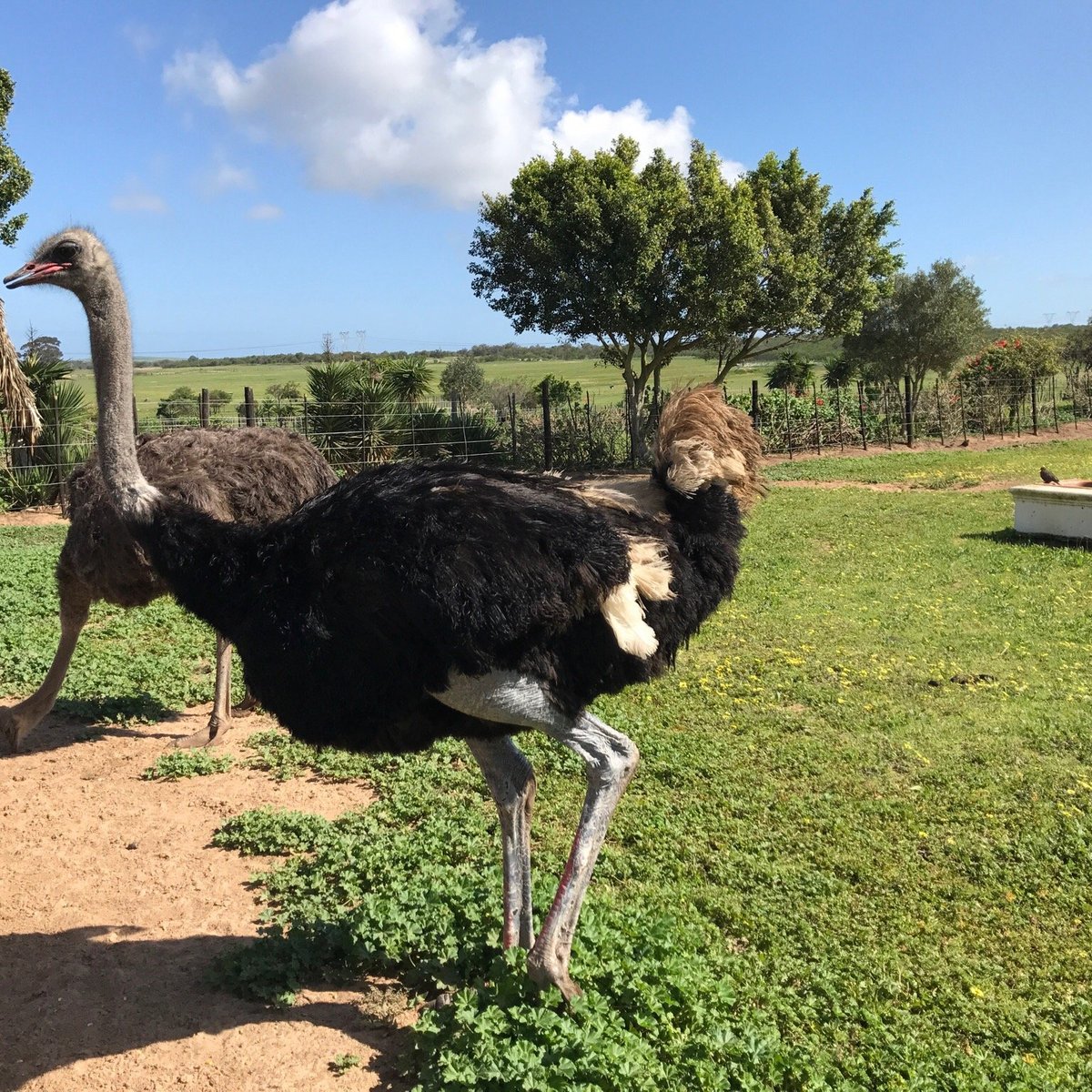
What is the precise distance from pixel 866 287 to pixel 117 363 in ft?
69.3

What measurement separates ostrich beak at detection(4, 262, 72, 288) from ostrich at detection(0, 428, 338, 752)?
145cm

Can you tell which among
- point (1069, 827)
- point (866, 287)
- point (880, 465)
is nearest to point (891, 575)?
point (1069, 827)

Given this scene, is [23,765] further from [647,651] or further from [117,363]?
[647,651]

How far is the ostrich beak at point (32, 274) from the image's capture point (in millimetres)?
3320

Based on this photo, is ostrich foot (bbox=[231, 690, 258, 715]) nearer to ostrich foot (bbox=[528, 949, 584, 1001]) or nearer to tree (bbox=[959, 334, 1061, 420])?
ostrich foot (bbox=[528, 949, 584, 1001])

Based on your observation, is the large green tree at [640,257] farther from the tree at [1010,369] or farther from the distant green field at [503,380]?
the distant green field at [503,380]

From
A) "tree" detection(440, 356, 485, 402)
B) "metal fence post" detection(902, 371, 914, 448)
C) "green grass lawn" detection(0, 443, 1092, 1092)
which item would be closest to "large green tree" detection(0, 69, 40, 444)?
"green grass lawn" detection(0, 443, 1092, 1092)

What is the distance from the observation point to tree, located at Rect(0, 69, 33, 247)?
1512 centimetres

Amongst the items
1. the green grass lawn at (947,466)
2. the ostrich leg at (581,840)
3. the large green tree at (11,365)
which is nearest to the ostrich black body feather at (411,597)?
the ostrich leg at (581,840)

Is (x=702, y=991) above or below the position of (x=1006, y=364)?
below

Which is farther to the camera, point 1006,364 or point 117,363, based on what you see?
point 1006,364

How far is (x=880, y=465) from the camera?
18.8 m

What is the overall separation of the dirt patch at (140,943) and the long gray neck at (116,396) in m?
1.44

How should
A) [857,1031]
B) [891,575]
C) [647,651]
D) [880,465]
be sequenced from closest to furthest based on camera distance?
[647,651] → [857,1031] → [891,575] → [880,465]
